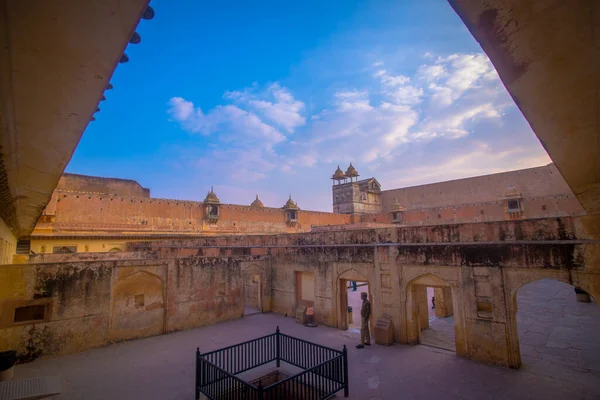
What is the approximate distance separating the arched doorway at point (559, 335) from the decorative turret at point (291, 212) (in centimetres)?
2067

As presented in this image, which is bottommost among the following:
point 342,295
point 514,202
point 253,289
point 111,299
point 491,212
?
point 253,289

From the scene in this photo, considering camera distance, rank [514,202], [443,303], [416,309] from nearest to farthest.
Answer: [416,309] < [443,303] < [514,202]

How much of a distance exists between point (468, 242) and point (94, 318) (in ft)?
37.4

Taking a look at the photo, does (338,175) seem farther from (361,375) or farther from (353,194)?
(361,375)

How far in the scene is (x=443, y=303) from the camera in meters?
12.8

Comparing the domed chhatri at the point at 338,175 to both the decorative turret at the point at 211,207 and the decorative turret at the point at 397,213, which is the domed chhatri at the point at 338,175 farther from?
the decorative turret at the point at 211,207

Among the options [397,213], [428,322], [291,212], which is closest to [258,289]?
[428,322]

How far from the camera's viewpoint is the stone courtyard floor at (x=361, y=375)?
6.43 metres

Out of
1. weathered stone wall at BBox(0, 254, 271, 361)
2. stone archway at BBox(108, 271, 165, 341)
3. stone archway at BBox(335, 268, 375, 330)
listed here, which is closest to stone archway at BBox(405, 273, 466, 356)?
stone archway at BBox(335, 268, 375, 330)

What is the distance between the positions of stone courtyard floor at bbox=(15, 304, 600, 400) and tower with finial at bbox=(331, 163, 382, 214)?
1182 inches

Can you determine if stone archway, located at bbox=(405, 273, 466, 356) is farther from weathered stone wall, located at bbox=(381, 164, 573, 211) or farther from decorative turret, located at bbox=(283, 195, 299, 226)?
weathered stone wall, located at bbox=(381, 164, 573, 211)

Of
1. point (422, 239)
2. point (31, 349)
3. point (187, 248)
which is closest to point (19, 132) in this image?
point (31, 349)

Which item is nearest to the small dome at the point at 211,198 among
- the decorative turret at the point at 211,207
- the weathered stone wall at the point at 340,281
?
the decorative turret at the point at 211,207

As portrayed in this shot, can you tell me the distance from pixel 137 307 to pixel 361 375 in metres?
7.66
